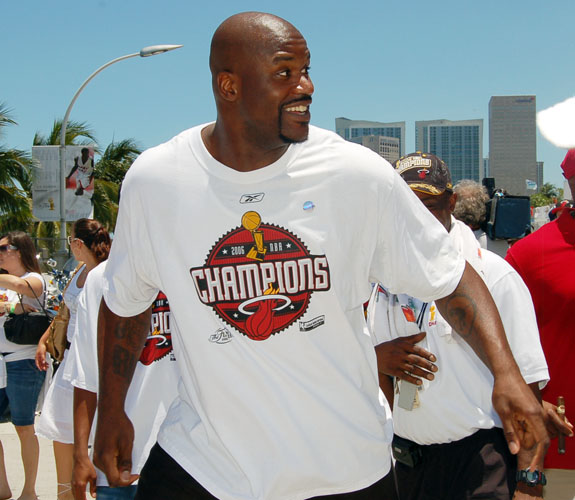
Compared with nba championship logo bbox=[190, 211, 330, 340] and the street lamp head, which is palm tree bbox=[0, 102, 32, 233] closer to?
the street lamp head

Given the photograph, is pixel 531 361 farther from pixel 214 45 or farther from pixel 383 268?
pixel 214 45

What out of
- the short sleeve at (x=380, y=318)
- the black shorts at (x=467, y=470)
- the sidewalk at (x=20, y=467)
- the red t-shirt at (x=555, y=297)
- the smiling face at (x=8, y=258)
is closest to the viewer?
the black shorts at (x=467, y=470)

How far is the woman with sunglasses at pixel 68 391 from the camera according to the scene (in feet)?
14.1

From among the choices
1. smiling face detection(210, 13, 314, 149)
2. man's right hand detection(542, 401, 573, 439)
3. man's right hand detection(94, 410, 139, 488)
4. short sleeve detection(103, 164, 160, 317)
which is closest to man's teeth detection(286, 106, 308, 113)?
smiling face detection(210, 13, 314, 149)

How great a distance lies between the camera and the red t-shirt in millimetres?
3404

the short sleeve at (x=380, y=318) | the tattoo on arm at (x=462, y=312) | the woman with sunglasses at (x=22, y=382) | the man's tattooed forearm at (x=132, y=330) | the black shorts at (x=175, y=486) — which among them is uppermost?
the tattoo on arm at (x=462, y=312)

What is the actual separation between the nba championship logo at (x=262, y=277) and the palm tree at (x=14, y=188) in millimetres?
24442

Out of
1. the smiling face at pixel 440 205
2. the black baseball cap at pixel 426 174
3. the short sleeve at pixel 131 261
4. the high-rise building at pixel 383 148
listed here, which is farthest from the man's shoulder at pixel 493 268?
the short sleeve at pixel 131 261

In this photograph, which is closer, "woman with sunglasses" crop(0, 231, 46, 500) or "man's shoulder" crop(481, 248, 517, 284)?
"man's shoulder" crop(481, 248, 517, 284)

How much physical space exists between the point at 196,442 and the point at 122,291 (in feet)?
1.70

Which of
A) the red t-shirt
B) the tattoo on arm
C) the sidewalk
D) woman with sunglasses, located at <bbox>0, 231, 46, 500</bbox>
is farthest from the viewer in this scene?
the sidewalk

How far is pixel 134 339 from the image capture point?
2373mm

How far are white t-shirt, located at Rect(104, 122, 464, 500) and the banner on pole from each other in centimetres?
1884

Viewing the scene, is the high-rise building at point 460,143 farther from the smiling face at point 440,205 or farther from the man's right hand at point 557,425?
the man's right hand at point 557,425
